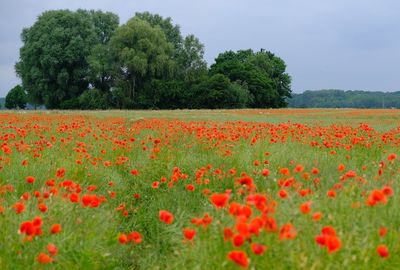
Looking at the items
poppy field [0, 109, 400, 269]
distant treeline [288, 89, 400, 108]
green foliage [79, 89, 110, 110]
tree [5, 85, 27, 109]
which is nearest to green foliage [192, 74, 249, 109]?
green foliage [79, 89, 110, 110]

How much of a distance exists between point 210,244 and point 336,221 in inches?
37.5

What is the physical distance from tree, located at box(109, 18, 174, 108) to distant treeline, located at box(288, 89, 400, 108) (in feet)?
171

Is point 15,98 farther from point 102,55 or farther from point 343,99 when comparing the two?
point 343,99

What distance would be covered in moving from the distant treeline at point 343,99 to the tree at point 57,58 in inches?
2180

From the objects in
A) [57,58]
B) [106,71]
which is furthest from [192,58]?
[57,58]

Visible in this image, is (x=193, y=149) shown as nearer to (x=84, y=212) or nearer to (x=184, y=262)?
(x=84, y=212)

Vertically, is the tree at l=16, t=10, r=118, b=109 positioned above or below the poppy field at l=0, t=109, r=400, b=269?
above

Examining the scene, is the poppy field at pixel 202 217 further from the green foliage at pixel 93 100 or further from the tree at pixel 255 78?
the tree at pixel 255 78

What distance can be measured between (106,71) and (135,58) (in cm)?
441

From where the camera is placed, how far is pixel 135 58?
1982 inches

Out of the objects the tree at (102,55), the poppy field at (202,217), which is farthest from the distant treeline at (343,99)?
the poppy field at (202,217)

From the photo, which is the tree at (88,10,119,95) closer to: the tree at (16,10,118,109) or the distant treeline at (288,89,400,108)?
the tree at (16,10,118,109)

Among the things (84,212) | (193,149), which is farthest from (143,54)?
(84,212)

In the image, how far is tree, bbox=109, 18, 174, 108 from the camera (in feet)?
168
